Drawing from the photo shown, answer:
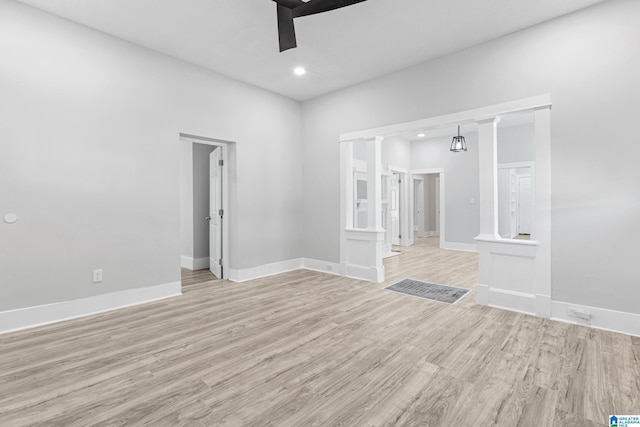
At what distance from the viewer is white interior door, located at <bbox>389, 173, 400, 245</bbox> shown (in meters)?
7.98

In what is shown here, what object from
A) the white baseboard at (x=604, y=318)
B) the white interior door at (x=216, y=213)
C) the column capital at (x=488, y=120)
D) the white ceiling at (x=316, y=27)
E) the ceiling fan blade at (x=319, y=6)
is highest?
the white ceiling at (x=316, y=27)

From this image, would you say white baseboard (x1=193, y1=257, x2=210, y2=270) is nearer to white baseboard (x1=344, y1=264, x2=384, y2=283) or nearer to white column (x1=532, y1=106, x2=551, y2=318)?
white baseboard (x1=344, y1=264, x2=384, y2=283)

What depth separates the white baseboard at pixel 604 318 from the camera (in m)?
2.70

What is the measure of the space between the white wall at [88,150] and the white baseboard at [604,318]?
434 centimetres

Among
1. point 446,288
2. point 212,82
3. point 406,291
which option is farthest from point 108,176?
point 446,288

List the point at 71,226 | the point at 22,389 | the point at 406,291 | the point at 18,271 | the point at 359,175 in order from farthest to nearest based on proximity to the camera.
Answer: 1. the point at 359,175
2. the point at 406,291
3. the point at 71,226
4. the point at 18,271
5. the point at 22,389

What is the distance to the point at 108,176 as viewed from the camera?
3398mm

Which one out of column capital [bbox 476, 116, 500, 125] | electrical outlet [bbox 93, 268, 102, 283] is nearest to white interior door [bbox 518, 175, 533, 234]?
column capital [bbox 476, 116, 500, 125]

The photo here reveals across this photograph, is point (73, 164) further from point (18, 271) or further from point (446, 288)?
point (446, 288)

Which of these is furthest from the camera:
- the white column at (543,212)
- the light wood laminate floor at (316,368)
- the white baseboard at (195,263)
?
the white baseboard at (195,263)

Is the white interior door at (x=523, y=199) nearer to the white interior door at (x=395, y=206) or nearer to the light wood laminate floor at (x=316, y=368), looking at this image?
the white interior door at (x=395, y=206)

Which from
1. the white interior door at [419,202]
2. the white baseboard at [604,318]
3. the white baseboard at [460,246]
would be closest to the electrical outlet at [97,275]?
the white baseboard at [604,318]

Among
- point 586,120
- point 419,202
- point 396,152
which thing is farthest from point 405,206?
point 586,120

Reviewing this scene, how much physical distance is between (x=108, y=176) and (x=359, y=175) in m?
4.43
